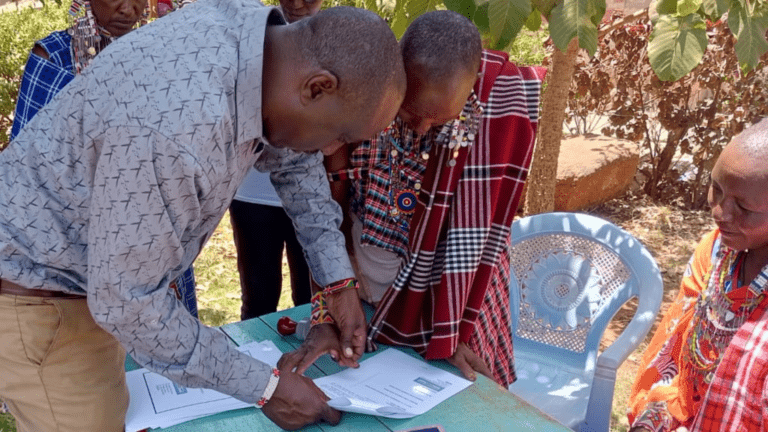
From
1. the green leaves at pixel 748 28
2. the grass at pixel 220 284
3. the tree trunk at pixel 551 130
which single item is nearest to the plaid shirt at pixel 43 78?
the grass at pixel 220 284

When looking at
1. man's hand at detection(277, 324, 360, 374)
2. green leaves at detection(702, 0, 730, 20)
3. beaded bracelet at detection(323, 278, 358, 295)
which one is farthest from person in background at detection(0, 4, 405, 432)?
green leaves at detection(702, 0, 730, 20)

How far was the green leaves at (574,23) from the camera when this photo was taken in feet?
7.52

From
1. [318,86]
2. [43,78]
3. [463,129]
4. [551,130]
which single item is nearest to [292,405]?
[318,86]

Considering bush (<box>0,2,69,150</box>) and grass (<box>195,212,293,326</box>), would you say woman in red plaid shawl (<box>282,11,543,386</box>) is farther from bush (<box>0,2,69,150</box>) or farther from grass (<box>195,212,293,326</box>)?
bush (<box>0,2,69,150</box>)

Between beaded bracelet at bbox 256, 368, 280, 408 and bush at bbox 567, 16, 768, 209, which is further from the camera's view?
bush at bbox 567, 16, 768, 209

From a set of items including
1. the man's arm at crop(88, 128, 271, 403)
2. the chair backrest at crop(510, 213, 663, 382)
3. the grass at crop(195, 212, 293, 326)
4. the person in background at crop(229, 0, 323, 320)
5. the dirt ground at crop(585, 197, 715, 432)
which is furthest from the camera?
the dirt ground at crop(585, 197, 715, 432)

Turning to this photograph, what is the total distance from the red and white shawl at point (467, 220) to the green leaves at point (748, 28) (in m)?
0.96

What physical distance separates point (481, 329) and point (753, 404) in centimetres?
71

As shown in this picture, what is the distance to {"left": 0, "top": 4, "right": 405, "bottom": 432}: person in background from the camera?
1191 mm

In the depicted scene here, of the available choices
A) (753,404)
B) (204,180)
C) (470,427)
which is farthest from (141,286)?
(753,404)

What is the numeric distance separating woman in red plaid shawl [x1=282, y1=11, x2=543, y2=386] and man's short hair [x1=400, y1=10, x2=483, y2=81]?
0.14 ft

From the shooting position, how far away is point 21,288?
1.47 metres

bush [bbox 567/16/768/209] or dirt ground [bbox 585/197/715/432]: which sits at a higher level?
bush [bbox 567/16/768/209]

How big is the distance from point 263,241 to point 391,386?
1279mm
